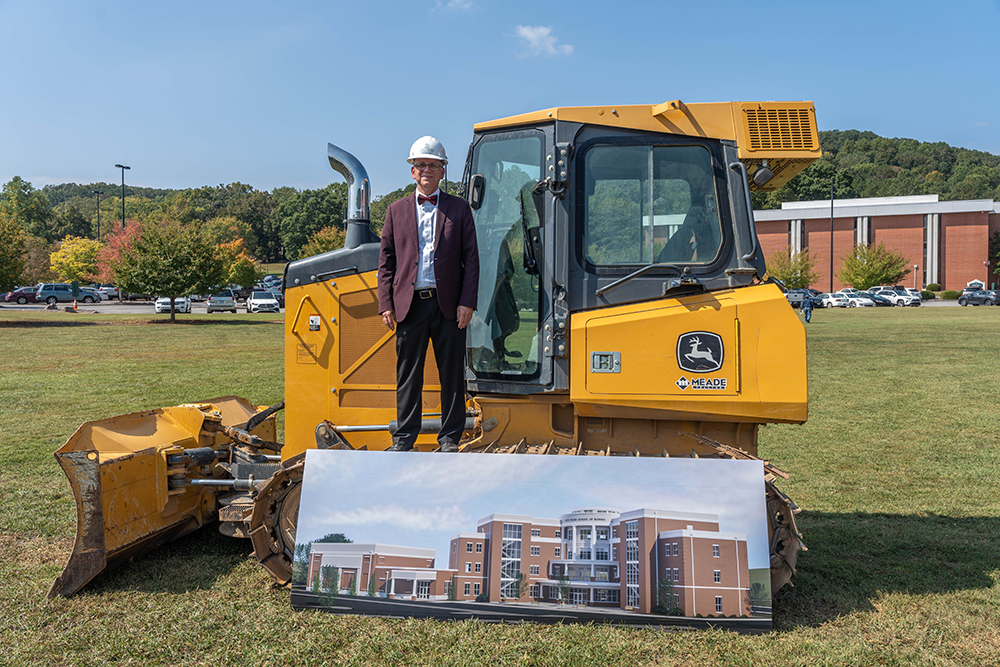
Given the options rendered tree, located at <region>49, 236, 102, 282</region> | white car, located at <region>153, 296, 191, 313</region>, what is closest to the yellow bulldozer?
white car, located at <region>153, 296, 191, 313</region>

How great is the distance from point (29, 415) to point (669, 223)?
10167 millimetres

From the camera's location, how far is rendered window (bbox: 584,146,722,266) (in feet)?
14.1

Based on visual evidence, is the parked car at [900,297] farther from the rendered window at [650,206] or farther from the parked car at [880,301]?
the rendered window at [650,206]

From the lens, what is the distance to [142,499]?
4840 mm

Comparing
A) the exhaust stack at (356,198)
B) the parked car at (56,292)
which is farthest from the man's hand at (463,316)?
the parked car at (56,292)

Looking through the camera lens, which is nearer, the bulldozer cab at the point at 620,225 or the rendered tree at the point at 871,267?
the bulldozer cab at the point at 620,225

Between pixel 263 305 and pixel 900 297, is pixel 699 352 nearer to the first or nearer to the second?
pixel 263 305

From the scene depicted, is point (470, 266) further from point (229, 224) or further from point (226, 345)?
point (229, 224)

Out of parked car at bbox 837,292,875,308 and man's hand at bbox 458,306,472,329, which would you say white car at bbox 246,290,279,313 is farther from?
man's hand at bbox 458,306,472,329

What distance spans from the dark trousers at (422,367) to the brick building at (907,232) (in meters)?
77.2

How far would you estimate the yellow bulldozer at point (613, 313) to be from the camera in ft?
13.6

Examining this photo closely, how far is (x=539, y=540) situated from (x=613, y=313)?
1.30 meters

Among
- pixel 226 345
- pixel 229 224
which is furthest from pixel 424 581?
pixel 229 224

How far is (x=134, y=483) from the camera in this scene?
4.78 m
